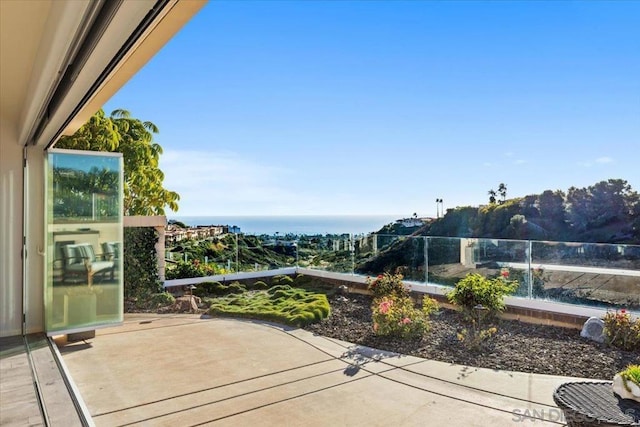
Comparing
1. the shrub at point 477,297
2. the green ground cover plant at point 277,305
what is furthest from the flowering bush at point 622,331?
the green ground cover plant at point 277,305

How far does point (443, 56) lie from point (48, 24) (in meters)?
11.1

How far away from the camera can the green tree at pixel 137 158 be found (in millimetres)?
7164

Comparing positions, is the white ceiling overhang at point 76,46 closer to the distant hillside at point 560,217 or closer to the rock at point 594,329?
the rock at point 594,329

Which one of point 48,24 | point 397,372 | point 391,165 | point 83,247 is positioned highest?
point 391,165

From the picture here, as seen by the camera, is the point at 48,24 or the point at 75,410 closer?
the point at 48,24

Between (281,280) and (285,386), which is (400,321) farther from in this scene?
(281,280)

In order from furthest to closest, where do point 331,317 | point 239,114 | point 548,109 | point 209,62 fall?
point 548,109, point 239,114, point 209,62, point 331,317

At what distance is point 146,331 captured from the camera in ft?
19.0

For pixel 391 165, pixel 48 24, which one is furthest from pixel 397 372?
pixel 391 165

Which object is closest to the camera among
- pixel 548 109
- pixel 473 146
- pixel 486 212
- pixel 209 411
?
pixel 209 411

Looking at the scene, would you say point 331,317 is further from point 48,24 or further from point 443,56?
point 443,56

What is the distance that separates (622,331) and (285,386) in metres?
3.94

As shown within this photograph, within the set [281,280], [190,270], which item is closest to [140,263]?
[190,270]

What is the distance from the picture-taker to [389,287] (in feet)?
23.5
